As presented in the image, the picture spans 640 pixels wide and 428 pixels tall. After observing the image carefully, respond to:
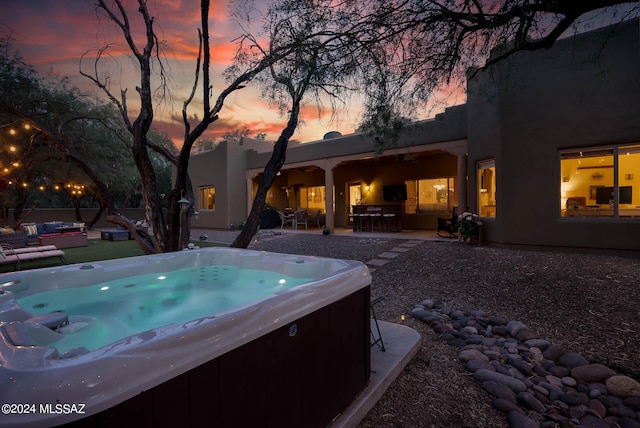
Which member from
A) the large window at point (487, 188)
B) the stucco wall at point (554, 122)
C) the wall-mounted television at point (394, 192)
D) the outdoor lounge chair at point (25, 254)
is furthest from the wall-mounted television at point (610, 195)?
the outdoor lounge chair at point (25, 254)

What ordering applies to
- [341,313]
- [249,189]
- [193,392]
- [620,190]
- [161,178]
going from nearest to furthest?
[193,392], [341,313], [620,190], [249,189], [161,178]

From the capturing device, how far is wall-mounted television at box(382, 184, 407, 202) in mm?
11166

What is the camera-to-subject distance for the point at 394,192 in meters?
11.4

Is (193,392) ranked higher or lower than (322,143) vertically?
lower

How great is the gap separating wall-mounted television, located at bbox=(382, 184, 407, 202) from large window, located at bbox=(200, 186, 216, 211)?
7596 millimetres

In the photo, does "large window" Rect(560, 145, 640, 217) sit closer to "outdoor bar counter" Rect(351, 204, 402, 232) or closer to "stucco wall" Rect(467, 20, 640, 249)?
"stucco wall" Rect(467, 20, 640, 249)

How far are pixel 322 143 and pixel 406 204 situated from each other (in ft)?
12.3

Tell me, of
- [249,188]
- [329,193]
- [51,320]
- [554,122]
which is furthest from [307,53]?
[249,188]

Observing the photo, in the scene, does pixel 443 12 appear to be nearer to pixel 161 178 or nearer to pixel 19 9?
pixel 19 9

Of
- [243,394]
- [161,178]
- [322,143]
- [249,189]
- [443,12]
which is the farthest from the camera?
[161,178]

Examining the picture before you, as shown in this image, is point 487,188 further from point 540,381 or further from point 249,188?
point 249,188

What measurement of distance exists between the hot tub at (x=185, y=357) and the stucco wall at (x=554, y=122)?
4906 mm

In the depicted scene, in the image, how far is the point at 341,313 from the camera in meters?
2.01

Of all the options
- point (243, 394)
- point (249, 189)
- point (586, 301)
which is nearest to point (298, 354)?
point (243, 394)
